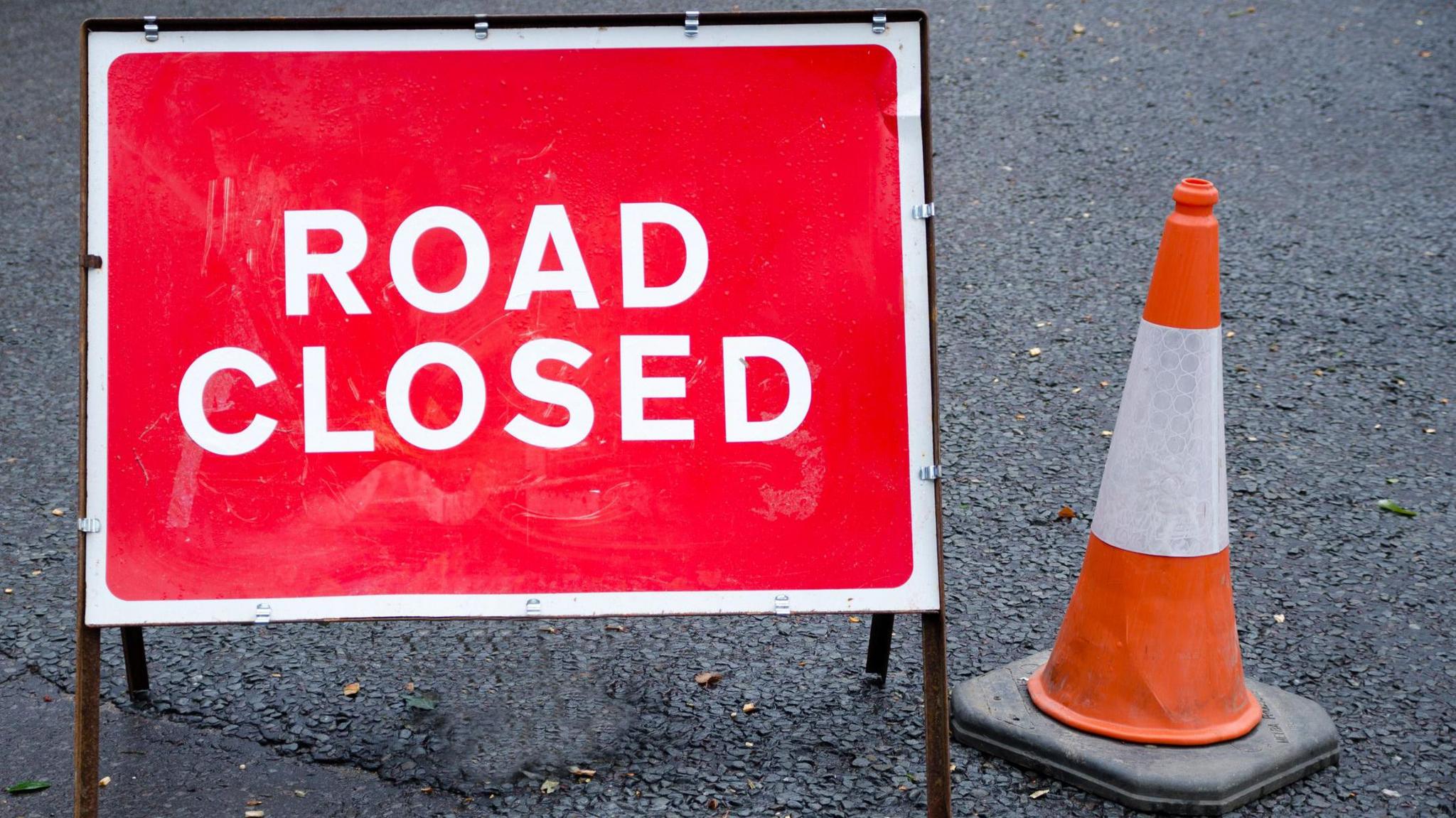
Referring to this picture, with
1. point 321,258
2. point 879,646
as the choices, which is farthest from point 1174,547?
point 321,258

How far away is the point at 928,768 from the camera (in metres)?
3.05

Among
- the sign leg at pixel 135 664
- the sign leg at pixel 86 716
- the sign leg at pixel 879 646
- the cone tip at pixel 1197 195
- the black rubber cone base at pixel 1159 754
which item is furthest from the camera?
the sign leg at pixel 879 646

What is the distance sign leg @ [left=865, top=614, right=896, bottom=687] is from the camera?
365cm

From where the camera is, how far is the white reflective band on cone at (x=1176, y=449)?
134 inches

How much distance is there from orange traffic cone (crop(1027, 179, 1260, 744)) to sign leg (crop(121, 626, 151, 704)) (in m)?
2.30

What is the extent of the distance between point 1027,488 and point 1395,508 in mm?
1194

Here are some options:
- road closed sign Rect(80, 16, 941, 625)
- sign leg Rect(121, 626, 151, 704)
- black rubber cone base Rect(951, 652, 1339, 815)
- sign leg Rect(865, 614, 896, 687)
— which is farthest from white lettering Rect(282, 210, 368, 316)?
black rubber cone base Rect(951, 652, 1339, 815)

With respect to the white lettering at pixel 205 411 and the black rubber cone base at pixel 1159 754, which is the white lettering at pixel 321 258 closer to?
the white lettering at pixel 205 411

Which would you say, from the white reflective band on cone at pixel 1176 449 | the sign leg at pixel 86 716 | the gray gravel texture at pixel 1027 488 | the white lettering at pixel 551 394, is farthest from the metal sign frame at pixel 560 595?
the white reflective band on cone at pixel 1176 449

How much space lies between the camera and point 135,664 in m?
3.60

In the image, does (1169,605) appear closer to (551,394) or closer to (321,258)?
(551,394)

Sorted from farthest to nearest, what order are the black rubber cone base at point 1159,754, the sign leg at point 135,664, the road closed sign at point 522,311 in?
the sign leg at point 135,664, the black rubber cone base at point 1159,754, the road closed sign at point 522,311

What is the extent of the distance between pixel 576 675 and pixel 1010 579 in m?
1.37

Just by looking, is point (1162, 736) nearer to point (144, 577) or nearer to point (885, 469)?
point (885, 469)
